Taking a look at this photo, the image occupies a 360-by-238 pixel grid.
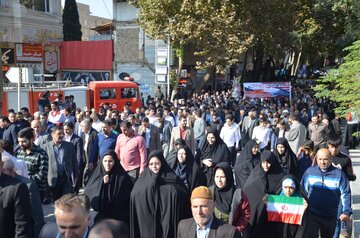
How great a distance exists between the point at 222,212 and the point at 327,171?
1397 mm

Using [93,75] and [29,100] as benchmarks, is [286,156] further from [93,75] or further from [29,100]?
[93,75]

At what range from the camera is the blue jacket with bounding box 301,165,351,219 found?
5691mm

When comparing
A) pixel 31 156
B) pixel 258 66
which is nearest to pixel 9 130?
pixel 31 156

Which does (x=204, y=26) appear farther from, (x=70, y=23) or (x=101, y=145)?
(x=70, y=23)

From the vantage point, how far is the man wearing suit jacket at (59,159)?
789 cm

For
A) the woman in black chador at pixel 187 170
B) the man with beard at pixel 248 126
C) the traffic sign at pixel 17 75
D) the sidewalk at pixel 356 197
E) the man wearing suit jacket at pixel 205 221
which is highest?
the traffic sign at pixel 17 75

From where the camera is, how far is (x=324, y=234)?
591 cm

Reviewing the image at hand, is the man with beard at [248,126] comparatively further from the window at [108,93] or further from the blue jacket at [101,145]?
the window at [108,93]

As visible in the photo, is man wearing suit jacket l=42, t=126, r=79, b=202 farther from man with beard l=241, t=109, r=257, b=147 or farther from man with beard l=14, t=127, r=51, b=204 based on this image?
man with beard l=241, t=109, r=257, b=147

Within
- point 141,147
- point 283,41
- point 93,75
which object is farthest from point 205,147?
point 93,75

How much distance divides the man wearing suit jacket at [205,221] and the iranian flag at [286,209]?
1.30m

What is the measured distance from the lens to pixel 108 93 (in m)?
20.8

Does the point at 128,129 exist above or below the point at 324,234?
above

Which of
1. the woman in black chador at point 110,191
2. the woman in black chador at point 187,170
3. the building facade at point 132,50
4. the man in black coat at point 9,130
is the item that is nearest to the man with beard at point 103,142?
the man in black coat at point 9,130
